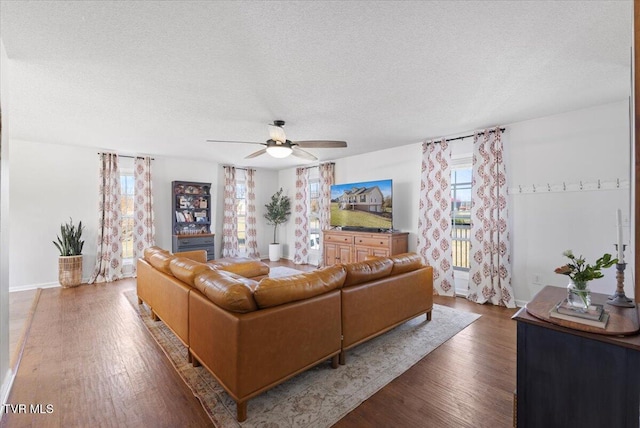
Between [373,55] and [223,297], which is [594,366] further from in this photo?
[373,55]

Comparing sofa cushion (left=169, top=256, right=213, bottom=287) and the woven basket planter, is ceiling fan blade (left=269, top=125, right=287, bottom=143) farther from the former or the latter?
the woven basket planter

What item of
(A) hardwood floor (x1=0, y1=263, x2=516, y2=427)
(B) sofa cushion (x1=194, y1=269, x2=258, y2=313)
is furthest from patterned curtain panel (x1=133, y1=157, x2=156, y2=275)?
(B) sofa cushion (x1=194, y1=269, x2=258, y2=313)

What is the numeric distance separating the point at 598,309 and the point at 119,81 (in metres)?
3.91

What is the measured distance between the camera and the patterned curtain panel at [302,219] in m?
7.00

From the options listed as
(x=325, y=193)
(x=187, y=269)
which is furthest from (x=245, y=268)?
(x=325, y=193)

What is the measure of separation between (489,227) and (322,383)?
3.23 m

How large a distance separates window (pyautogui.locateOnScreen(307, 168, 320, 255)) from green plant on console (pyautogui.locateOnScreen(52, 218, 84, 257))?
14.9 feet

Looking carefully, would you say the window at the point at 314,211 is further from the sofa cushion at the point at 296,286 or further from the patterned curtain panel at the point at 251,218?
the sofa cushion at the point at 296,286

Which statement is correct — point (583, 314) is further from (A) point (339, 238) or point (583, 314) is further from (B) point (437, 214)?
(A) point (339, 238)

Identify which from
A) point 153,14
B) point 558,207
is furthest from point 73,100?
point 558,207

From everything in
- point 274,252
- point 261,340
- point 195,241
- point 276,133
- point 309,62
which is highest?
point 309,62

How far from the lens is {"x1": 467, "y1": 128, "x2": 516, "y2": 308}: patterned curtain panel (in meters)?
3.89

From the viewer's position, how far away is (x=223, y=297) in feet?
6.15

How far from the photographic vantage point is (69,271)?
15.7 ft
